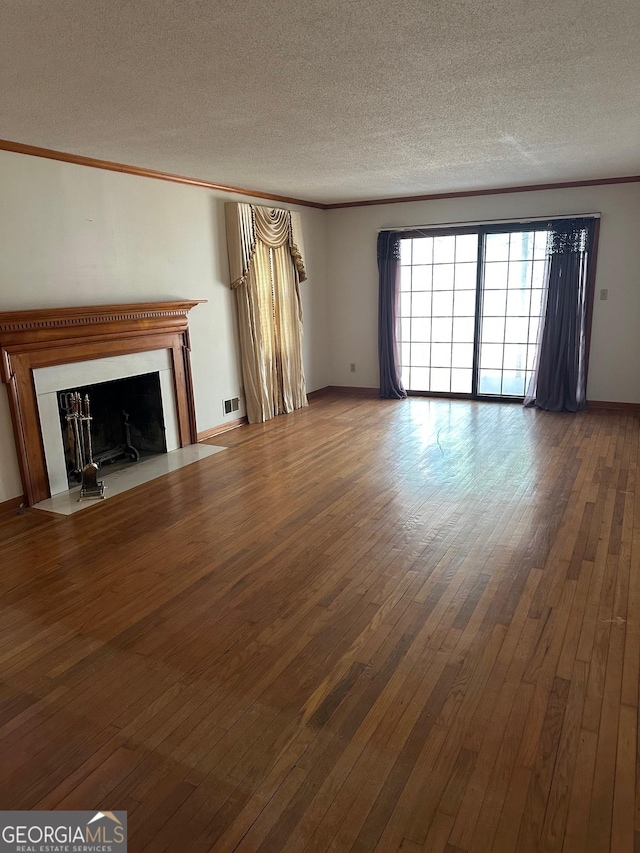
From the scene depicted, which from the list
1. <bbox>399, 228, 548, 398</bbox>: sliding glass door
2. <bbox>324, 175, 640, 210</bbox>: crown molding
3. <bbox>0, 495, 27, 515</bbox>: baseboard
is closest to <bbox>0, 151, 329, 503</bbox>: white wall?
<bbox>0, 495, 27, 515</bbox>: baseboard

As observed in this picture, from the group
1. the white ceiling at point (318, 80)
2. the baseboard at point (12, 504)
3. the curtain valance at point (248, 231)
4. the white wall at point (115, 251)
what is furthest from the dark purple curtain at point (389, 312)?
the baseboard at point (12, 504)

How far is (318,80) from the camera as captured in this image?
111 inches

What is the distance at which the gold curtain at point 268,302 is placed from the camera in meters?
6.17

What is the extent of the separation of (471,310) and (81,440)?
504cm

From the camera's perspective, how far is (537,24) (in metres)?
2.29

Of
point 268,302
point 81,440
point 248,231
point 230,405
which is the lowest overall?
point 230,405

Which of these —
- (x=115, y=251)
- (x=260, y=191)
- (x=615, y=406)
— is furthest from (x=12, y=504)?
(x=615, y=406)

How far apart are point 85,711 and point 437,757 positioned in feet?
4.31

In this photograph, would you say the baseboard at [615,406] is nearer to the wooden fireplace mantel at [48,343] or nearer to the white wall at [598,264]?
the white wall at [598,264]

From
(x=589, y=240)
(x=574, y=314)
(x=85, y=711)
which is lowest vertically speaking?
(x=85, y=711)

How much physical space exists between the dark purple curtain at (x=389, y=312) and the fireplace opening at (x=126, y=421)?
3.44 metres

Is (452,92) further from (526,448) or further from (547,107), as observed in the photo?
(526,448)

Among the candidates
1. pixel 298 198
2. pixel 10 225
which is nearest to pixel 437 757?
pixel 10 225

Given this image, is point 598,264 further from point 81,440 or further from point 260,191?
point 81,440
